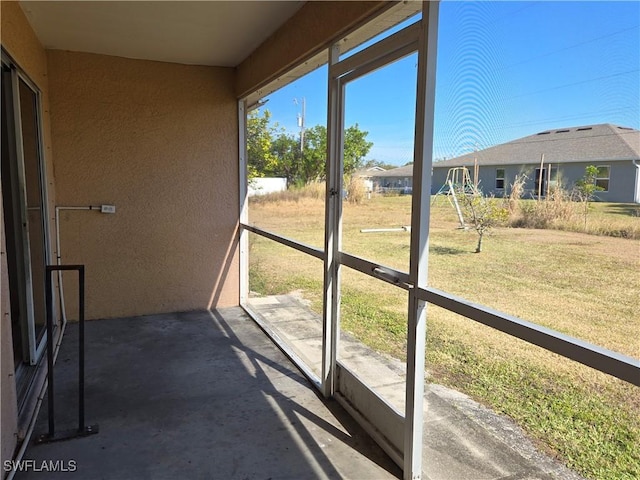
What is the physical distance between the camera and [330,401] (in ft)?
8.84

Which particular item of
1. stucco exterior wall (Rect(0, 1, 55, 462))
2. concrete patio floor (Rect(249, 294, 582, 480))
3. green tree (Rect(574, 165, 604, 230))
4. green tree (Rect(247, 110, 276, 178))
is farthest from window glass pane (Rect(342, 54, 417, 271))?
green tree (Rect(247, 110, 276, 178))

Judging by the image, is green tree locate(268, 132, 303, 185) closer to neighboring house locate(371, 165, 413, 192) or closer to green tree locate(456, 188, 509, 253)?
neighboring house locate(371, 165, 413, 192)

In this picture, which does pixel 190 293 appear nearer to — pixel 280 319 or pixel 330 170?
pixel 280 319

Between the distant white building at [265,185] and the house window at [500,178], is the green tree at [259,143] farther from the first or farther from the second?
the house window at [500,178]

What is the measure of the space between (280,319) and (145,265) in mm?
1449

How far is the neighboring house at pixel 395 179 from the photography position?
1.99m

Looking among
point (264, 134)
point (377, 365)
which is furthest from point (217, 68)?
point (377, 365)

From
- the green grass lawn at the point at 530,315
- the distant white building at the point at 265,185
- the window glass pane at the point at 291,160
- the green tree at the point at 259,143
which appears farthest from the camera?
the green tree at the point at 259,143

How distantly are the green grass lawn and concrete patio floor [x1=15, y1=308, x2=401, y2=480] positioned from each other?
23.6 inches

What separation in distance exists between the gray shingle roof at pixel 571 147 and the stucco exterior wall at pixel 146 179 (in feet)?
11.2

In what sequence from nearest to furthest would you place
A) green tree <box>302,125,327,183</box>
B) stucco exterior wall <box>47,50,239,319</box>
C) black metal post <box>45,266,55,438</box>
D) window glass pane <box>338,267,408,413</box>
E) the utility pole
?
black metal post <box>45,266,55,438</box>
window glass pane <box>338,267,408,413</box>
green tree <box>302,125,327,183</box>
the utility pole
stucco exterior wall <box>47,50,239,319</box>

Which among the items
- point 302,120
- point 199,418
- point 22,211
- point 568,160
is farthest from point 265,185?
point 568,160

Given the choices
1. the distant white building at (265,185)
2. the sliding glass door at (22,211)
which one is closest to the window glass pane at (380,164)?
the distant white building at (265,185)

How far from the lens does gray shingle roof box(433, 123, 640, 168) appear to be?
1.10 metres
